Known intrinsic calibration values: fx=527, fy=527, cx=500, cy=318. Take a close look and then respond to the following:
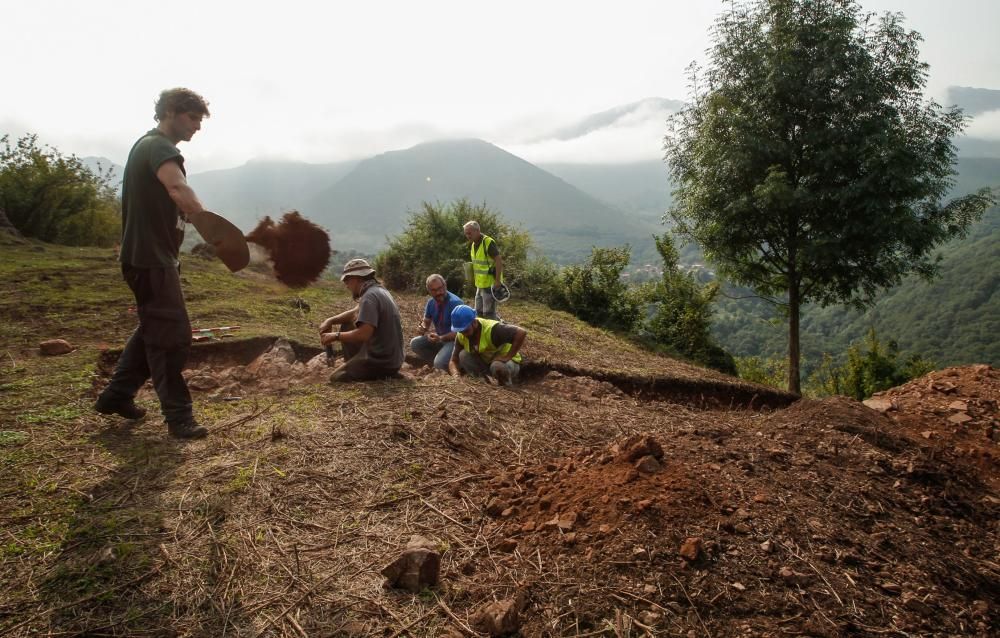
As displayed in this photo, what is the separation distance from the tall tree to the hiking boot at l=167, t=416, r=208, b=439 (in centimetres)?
997

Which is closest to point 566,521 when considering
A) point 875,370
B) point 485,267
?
point 485,267

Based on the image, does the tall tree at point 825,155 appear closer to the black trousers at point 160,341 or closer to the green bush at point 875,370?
the green bush at point 875,370

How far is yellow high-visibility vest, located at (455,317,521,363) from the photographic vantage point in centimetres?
623

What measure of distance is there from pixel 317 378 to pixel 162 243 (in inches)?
88.7

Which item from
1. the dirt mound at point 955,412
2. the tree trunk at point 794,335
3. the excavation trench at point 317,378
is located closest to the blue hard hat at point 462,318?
the excavation trench at point 317,378

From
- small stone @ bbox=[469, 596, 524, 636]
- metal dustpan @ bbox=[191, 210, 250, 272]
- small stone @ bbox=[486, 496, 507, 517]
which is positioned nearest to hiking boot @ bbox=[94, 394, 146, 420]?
metal dustpan @ bbox=[191, 210, 250, 272]

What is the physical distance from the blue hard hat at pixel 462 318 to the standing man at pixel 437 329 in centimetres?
33

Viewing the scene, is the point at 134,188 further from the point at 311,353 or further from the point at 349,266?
the point at 311,353

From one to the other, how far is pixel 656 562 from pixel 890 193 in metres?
10.2

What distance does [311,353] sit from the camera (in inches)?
265

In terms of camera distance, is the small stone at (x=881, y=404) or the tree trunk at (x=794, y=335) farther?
the tree trunk at (x=794, y=335)

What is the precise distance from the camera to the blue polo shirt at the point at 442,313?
22.2 feet

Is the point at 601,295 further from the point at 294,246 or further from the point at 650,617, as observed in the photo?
the point at 650,617

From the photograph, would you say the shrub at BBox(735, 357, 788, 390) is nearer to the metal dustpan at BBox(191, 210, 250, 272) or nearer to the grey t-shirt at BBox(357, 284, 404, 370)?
the grey t-shirt at BBox(357, 284, 404, 370)
